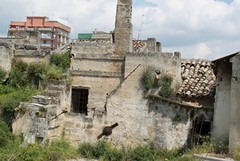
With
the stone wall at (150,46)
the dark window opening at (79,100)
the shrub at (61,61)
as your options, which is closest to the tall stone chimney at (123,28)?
the shrub at (61,61)

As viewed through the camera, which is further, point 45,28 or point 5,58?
point 45,28

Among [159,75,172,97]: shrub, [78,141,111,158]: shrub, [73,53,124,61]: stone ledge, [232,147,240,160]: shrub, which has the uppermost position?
[73,53,124,61]: stone ledge

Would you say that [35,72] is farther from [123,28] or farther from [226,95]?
[226,95]

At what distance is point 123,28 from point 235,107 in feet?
28.3

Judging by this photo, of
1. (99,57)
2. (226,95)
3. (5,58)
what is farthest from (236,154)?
(5,58)

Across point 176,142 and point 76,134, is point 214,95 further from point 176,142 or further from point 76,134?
point 76,134

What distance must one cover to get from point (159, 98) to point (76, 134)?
4.54 metres

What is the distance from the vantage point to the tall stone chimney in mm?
21641

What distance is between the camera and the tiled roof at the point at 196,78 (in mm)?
18516

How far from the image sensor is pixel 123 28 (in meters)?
21.7

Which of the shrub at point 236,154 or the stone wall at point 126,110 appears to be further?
the stone wall at point 126,110

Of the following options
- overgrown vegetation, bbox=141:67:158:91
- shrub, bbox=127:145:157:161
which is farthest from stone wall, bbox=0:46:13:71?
shrub, bbox=127:145:157:161

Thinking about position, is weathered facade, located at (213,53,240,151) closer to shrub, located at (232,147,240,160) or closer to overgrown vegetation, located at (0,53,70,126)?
shrub, located at (232,147,240,160)

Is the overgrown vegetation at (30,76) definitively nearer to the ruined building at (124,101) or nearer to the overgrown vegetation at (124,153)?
the ruined building at (124,101)
